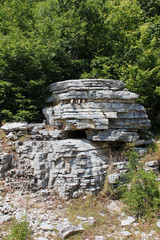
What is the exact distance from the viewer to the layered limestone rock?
27.0 ft

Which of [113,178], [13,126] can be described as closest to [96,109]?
[113,178]

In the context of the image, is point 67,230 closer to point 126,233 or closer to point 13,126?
point 126,233

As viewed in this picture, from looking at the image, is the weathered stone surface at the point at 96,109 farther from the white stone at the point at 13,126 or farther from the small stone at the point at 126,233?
the small stone at the point at 126,233

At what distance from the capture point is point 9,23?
481 inches

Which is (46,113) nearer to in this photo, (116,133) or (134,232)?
(116,133)

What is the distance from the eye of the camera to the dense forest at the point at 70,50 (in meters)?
9.77

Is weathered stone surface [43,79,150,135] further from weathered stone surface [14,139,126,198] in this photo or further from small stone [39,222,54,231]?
small stone [39,222,54,231]

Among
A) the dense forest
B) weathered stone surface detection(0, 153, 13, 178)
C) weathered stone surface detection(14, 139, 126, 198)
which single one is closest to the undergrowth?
weathered stone surface detection(14, 139, 126, 198)

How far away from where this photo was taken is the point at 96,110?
8352 mm

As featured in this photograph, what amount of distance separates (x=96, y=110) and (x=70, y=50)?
5546mm

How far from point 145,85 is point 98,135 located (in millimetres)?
4769

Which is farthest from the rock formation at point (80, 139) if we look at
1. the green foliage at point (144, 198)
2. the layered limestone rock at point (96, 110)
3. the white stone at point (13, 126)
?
the green foliage at point (144, 198)

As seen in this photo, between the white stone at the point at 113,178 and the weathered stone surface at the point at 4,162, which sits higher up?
the weathered stone surface at the point at 4,162

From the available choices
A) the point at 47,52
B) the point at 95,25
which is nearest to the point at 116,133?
the point at 47,52
